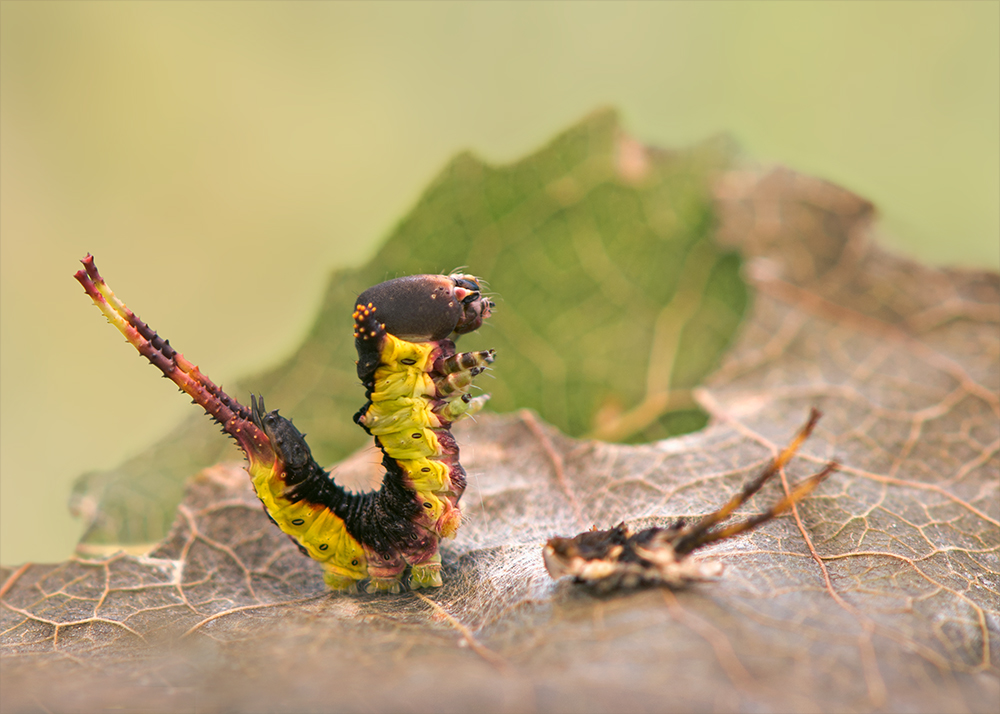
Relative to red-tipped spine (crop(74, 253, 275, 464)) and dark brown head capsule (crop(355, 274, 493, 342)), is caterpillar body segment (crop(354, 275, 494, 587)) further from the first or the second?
red-tipped spine (crop(74, 253, 275, 464))

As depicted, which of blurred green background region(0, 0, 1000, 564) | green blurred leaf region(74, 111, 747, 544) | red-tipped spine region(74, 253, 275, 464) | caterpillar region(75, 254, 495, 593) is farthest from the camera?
green blurred leaf region(74, 111, 747, 544)

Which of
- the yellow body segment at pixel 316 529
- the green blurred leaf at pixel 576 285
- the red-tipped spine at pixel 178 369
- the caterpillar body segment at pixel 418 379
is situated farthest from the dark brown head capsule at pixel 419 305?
the green blurred leaf at pixel 576 285

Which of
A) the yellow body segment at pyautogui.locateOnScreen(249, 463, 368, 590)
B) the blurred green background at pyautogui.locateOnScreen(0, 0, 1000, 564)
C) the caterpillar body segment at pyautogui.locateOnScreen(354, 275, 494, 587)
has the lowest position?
the yellow body segment at pyautogui.locateOnScreen(249, 463, 368, 590)

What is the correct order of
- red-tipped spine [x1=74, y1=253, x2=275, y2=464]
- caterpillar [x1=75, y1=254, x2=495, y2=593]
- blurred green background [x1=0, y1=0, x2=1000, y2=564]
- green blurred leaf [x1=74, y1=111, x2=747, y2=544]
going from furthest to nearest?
green blurred leaf [x1=74, y1=111, x2=747, y2=544] < blurred green background [x1=0, y1=0, x2=1000, y2=564] < caterpillar [x1=75, y1=254, x2=495, y2=593] < red-tipped spine [x1=74, y1=253, x2=275, y2=464]

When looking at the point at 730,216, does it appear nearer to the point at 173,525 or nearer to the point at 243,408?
the point at 243,408

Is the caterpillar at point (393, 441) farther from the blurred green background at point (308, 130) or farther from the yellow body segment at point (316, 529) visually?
the blurred green background at point (308, 130)

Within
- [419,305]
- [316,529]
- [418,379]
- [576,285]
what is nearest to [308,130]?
[576,285]

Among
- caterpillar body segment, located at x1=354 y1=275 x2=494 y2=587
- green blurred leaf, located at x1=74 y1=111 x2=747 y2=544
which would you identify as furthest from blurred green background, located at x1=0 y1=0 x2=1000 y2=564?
caterpillar body segment, located at x1=354 y1=275 x2=494 y2=587

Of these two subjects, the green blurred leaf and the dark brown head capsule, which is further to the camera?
the green blurred leaf

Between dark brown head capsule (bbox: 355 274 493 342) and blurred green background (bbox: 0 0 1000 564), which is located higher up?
blurred green background (bbox: 0 0 1000 564)
